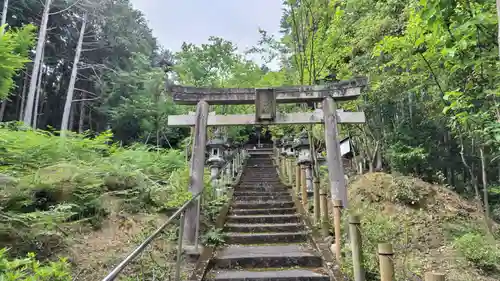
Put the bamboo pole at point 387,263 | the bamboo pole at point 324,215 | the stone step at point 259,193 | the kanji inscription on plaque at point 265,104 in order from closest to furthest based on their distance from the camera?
1. the bamboo pole at point 387,263
2. the bamboo pole at point 324,215
3. the kanji inscription on plaque at point 265,104
4. the stone step at point 259,193

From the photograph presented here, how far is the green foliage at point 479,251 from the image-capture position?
462 cm

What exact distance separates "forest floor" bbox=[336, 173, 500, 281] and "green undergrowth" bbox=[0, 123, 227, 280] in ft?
9.99

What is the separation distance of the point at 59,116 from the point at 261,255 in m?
19.7

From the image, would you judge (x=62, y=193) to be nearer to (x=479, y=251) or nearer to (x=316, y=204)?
(x=316, y=204)

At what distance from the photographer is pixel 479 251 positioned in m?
4.72

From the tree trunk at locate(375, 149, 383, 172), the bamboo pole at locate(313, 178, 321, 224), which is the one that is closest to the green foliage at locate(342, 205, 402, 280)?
the bamboo pole at locate(313, 178, 321, 224)

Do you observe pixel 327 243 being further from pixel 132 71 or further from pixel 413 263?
pixel 132 71

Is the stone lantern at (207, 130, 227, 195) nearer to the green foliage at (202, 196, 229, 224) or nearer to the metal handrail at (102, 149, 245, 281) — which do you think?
the green foliage at (202, 196, 229, 224)

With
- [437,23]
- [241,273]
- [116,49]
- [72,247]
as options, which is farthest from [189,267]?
[116,49]

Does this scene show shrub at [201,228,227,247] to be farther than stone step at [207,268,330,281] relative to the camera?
Yes

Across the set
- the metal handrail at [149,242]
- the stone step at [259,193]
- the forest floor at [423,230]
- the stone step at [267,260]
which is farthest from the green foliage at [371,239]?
the stone step at [259,193]

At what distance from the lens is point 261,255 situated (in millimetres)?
4359

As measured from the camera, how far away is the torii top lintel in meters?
5.42

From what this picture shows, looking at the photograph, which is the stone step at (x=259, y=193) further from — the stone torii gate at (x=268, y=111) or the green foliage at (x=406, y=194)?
the stone torii gate at (x=268, y=111)
